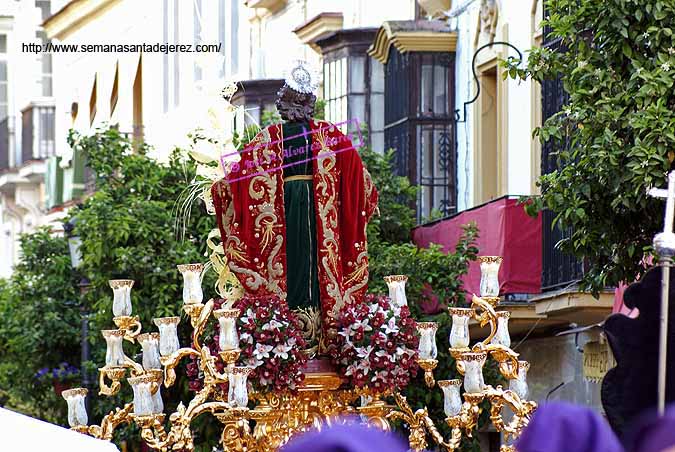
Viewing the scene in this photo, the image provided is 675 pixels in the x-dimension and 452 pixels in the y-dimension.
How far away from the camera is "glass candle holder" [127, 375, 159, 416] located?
1109cm

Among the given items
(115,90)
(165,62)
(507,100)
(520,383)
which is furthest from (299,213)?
(115,90)

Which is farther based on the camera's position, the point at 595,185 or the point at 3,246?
the point at 3,246

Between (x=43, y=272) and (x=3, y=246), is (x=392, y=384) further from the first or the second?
(x=3, y=246)

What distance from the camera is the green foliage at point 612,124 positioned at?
1206 cm

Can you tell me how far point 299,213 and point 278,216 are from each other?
16cm

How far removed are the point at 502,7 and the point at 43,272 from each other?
6.16m

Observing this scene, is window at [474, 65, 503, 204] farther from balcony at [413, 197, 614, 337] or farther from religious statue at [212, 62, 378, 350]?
religious statue at [212, 62, 378, 350]

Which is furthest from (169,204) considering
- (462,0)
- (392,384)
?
(392,384)

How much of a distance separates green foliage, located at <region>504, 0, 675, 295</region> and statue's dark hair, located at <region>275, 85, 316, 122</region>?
189 cm

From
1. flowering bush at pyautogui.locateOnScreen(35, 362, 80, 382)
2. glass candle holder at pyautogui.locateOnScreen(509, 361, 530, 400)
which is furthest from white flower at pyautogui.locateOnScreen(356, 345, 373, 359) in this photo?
flowering bush at pyautogui.locateOnScreen(35, 362, 80, 382)

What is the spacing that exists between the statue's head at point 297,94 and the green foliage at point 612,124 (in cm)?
186

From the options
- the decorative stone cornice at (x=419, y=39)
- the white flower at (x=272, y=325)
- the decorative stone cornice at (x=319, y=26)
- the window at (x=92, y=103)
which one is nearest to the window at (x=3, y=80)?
the window at (x=92, y=103)

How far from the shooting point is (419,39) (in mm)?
23000

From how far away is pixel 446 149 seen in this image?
22859mm
